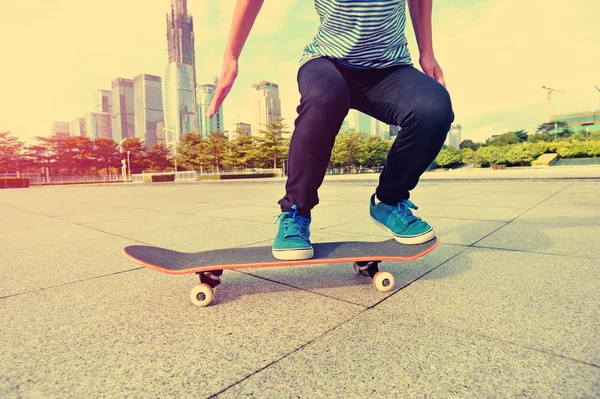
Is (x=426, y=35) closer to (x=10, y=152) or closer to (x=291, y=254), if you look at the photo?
(x=291, y=254)

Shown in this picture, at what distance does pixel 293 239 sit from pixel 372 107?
82 centimetres

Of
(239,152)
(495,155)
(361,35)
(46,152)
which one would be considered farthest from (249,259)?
(46,152)

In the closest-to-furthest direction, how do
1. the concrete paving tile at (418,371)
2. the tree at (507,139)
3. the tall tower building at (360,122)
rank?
the concrete paving tile at (418,371), the tree at (507,139), the tall tower building at (360,122)

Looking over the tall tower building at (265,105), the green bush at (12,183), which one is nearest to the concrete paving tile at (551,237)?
the green bush at (12,183)

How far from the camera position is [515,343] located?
1.03m

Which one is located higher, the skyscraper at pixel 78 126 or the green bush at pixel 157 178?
the skyscraper at pixel 78 126

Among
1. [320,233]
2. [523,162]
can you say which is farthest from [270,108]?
[320,233]

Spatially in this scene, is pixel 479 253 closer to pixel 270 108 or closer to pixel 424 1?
pixel 424 1

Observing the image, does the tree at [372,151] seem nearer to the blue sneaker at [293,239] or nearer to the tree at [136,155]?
the tree at [136,155]

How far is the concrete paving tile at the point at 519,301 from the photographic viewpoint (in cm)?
107

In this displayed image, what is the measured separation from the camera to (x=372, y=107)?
5.94ft

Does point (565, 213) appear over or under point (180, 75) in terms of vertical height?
under

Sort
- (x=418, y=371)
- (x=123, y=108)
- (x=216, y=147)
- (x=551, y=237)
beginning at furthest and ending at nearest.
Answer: (x=123, y=108) < (x=216, y=147) < (x=551, y=237) < (x=418, y=371)

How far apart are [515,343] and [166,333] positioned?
3.53 ft
